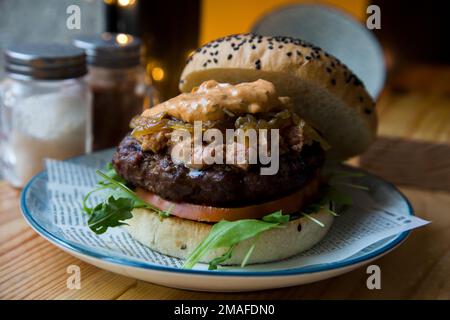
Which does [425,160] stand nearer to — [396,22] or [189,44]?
[189,44]

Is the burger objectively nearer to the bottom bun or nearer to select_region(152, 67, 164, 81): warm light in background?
the bottom bun

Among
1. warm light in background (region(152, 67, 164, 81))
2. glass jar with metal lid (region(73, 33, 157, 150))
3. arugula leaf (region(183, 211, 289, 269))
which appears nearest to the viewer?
arugula leaf (region(183, 211, 289, 269))

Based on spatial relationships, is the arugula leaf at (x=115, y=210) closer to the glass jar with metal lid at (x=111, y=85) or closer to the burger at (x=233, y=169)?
the burger at (x=233, y=169)

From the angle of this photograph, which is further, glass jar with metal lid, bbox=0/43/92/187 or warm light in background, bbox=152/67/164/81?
warm light in background, bbox=152/67/164/81

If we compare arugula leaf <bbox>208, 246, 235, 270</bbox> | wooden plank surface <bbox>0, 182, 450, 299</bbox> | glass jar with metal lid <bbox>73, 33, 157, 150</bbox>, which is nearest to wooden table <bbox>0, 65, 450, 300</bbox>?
wooden plank surface <bbox>0, 182, 450, 299</bbox>

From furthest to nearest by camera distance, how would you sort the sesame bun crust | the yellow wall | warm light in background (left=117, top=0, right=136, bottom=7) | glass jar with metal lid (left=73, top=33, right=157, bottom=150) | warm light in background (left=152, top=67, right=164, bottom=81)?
the yellow wall → warm light in background (left=152, top=67, right=164, bottom=81) → warm light in background (left=117, top=0, right=136, bottom=7) → glass jar with metal lid (left=73, top=33, right=157, bottom=150) → the sesame bun crust

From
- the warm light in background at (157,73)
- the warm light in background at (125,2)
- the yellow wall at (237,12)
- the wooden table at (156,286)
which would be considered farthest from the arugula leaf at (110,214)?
the yellow wall at (237,12)
